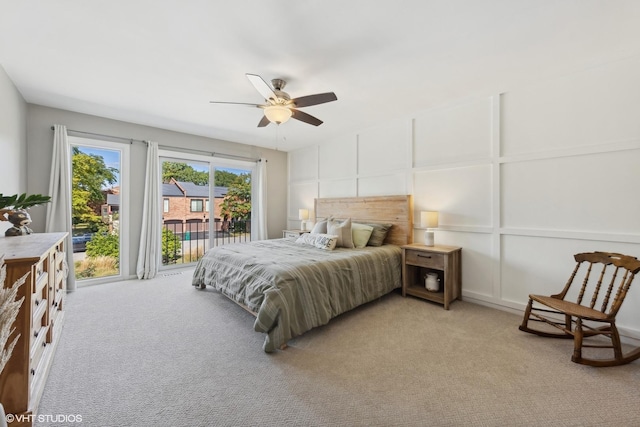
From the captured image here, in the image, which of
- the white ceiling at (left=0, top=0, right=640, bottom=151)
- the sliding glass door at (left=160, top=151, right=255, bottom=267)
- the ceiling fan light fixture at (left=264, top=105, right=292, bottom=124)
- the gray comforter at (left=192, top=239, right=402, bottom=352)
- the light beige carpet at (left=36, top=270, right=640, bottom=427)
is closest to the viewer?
the light beige carpet at (left=36, top=270, right=640, bottom=427)

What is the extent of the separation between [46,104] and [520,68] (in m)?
5.65

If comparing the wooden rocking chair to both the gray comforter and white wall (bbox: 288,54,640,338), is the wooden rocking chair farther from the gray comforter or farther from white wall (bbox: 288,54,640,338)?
the gray comforter

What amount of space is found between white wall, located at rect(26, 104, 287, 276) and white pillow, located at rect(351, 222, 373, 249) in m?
2.56

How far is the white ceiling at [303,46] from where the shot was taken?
1.79 metres

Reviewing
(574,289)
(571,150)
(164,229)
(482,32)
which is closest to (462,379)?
(574,289)

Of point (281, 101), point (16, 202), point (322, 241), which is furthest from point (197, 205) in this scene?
point (281, 101)

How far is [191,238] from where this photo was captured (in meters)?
4.99

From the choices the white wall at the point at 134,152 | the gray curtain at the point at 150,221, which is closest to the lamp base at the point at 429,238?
the white wall at the point at 134,152

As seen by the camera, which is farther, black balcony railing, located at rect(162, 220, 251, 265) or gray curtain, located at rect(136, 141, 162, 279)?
black balcony railing, located at rect(162, 220, 251, 265)

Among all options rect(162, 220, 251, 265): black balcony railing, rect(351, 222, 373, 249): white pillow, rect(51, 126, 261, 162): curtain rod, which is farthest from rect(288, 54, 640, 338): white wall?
rect(162, 220, 251, 265): black balcony railing

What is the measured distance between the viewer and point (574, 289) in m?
2.56

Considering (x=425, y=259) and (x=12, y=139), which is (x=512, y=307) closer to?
(x=425, y=259)

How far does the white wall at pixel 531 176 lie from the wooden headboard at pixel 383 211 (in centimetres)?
20

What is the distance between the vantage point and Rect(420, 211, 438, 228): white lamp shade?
10.7 ft
